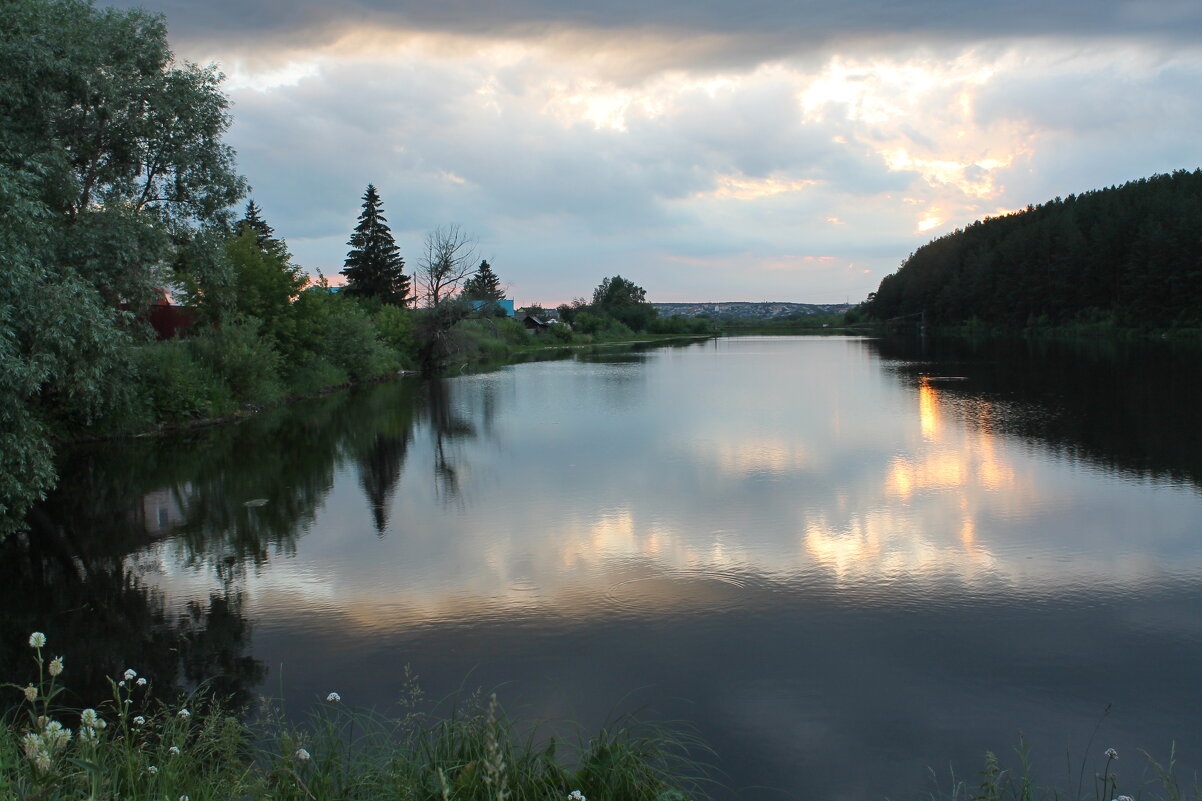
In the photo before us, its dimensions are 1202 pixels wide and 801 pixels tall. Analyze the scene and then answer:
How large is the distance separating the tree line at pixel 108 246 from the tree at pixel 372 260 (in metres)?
27.4

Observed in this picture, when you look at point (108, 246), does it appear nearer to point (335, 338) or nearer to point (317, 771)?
point (317, 771)

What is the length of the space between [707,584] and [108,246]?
569 inches

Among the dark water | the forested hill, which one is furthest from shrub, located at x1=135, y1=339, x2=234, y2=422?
the forested hill

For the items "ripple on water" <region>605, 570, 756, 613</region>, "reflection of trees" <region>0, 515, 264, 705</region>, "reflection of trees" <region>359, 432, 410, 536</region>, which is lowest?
"ripple on water" <region>605, 570, 756, 613</region>

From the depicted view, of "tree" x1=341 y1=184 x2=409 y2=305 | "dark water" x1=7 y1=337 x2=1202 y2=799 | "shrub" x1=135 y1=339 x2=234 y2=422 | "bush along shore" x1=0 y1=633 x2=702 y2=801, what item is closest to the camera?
"bush along shore" x1=0 y1=633 x2=702 y2=801

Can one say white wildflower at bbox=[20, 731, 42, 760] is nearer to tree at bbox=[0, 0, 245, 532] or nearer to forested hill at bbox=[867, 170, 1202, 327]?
tree at bbox=[0, 0, 245, 532]

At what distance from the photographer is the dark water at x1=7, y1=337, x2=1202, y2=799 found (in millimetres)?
5926

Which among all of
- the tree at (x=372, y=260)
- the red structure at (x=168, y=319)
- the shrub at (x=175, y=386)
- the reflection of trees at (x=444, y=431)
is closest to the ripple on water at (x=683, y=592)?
the reflection of trees at (x=444, y=431)

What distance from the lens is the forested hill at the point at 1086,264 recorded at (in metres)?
57.0

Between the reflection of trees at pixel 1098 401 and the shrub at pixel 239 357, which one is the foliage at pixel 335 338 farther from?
the reflection of trees at pixel 1098 401

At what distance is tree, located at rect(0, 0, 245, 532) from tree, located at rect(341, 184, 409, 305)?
36464 mm

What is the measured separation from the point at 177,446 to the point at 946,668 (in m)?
17.1

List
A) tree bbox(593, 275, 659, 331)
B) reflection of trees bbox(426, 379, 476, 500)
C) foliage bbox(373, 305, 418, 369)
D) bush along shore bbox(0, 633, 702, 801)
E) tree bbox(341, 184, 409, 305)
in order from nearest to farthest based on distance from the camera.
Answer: bush along shore bbox(0, 633, 702, 801), reflection of trees bbox(426, 379, 476, 500), foliage bbox(373, 305, 418, 369), tree bbox(341, 184, 409, 305), tree bbox(593, 275, 659, 331)

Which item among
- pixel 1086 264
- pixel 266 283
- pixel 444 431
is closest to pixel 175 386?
pixel 444 431
